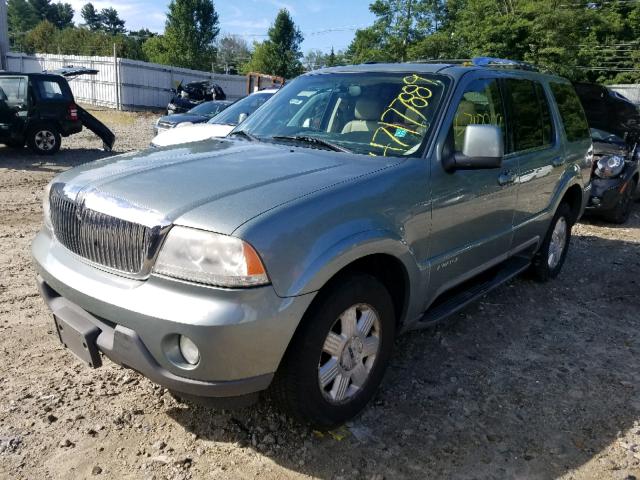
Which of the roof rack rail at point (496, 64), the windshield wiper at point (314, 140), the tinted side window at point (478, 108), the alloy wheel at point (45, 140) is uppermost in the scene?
the roof rack rail at point (496, 64)

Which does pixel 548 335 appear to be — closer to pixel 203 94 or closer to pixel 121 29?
pixel 203 94

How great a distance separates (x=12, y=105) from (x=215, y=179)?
1143cm

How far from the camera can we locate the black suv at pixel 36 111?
11.9 metres

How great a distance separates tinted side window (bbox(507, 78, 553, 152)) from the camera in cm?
419

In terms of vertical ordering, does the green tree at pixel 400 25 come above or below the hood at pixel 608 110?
above

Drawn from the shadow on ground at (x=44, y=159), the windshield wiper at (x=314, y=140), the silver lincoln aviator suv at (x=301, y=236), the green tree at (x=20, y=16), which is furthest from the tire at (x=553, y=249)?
the green tree at (x=20, y=16)

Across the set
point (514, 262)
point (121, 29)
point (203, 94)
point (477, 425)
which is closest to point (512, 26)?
point (203, 94)

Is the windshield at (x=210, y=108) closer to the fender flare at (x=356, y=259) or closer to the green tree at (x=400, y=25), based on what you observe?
the fender flare at (x=356, y=259)

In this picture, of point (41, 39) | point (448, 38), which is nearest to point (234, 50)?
point (41, 39)

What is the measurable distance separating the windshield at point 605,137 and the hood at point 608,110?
0.39 meters

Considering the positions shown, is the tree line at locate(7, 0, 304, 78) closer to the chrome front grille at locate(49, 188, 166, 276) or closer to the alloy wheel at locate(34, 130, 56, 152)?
the alloy wheel at locate(34, 130, 56, 152)

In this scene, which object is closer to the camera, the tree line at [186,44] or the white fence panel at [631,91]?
the white fence panel at [631,91]

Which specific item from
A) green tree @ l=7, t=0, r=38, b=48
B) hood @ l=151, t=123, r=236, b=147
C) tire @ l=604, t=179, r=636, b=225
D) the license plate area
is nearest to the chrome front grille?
the license plate area

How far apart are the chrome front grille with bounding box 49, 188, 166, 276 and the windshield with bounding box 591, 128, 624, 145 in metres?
7.62
